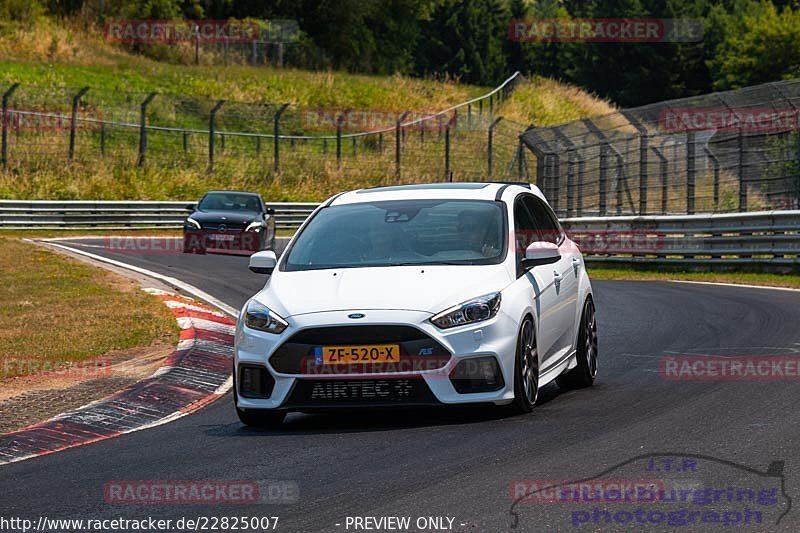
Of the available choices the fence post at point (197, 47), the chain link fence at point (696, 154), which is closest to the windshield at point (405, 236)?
the chain link fence at point (696, 154)

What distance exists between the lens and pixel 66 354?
1283cm

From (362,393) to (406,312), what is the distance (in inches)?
22.2

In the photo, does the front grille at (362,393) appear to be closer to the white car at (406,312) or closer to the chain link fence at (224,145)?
the white car at (406,312)

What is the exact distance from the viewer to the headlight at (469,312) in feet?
27.8

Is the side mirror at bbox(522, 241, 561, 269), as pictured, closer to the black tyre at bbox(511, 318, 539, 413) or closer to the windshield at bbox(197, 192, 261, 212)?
the black tyre at bbox(511, 318, 539, 413)

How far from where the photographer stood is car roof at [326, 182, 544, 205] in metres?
10.0

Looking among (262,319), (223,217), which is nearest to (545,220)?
(262,319)

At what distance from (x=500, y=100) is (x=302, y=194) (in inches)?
1023

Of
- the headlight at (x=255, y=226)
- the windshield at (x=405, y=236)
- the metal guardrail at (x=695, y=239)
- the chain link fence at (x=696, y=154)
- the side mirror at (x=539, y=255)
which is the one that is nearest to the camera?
the side mirror at (x=539, y=255)

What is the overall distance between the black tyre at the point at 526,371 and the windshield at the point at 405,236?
58 cm

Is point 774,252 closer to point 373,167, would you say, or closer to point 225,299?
point 225,299

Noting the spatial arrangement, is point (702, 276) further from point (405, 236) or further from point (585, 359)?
point (405, 236)

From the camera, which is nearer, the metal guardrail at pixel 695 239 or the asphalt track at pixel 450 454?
the asphalt track at pixel 450 454

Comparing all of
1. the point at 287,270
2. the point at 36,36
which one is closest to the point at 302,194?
the point at 36,36
